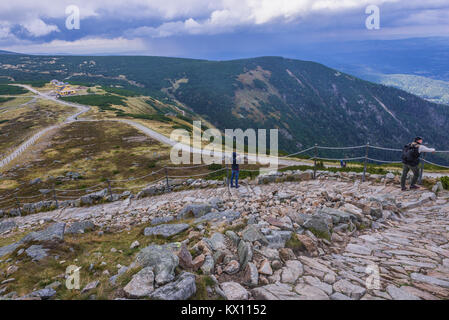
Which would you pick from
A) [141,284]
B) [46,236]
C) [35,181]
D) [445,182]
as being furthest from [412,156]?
[35,181]

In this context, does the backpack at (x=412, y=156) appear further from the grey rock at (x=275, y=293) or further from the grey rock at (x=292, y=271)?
the grey rock at (x=275, y=293)

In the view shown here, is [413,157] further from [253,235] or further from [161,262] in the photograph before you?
[161,262]

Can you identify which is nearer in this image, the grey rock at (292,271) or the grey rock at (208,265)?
the grey rock at (292,271)

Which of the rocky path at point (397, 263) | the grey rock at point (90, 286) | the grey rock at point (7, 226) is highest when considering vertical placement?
the rocky path at point (397, 263)

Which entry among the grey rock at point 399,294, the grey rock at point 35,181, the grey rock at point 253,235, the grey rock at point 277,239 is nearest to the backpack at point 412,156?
the grey rock at point 277,239

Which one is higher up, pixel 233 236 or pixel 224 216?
pixel 233 236

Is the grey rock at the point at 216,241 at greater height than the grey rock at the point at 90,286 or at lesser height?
greater
